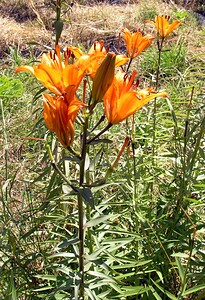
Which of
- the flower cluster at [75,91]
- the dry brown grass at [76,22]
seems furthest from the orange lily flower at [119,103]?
the dry brown grass at [76,22]

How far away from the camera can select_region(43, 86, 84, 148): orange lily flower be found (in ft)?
2.71

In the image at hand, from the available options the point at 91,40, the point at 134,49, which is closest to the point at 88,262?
the point at 134,49

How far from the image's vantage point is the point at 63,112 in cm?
83

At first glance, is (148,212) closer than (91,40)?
Yes

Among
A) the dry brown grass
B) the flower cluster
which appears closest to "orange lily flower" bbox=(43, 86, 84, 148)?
the flower cluster

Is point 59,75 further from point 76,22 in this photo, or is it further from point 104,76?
point 76,22

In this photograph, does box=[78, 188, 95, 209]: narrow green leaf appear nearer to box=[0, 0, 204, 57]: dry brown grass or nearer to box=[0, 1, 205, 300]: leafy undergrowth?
box=[0, 1, 205, 300]: leafy undergrowth

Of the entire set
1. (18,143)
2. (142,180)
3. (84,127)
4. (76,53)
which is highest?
(76,53)

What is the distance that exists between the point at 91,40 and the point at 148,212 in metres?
3.40

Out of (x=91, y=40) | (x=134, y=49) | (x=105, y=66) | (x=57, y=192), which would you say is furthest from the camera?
(x=91, y=40)

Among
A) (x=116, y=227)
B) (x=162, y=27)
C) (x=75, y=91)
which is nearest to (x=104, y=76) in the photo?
(x=75, y=91)

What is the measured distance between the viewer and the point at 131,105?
0.89 meters

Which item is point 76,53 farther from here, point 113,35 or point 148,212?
point 113,35

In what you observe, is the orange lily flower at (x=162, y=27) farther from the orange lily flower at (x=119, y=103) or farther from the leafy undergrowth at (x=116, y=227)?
the orange lily flower at (x=119, y=103)
